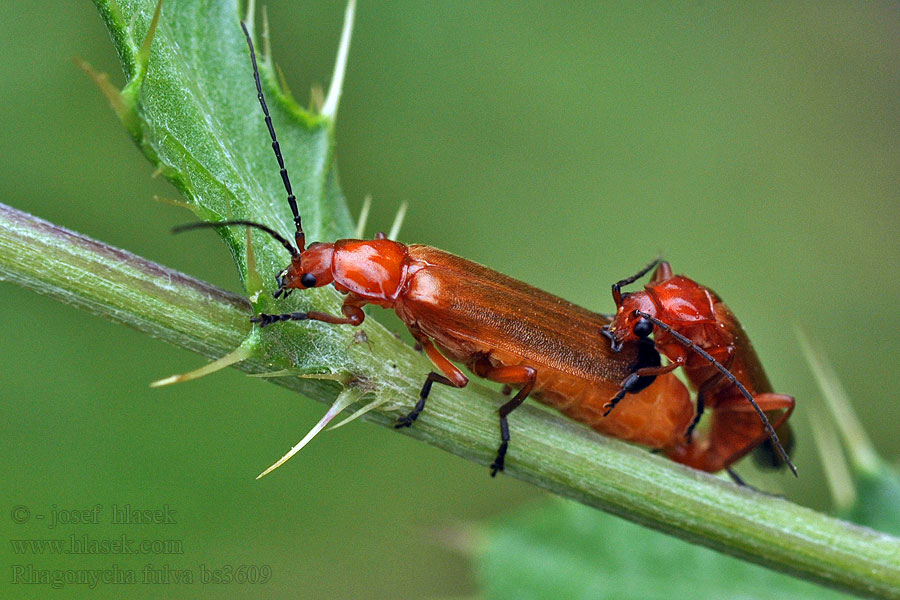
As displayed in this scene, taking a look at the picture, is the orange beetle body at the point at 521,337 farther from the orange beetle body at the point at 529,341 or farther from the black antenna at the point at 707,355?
the black antenna at the point at 707,355

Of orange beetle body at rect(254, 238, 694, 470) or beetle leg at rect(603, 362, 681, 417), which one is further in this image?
orange beetle body at rect(254, 238, 694, 470)

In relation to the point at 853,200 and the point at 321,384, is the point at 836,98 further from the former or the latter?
the point at 321,384

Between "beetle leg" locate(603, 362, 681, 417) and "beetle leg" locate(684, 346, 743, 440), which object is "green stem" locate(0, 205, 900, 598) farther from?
"beetle leg" locate(684, 346, 743, 440)

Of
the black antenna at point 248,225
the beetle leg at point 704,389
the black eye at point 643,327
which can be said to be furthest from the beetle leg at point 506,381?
the black antenna at point 248,225

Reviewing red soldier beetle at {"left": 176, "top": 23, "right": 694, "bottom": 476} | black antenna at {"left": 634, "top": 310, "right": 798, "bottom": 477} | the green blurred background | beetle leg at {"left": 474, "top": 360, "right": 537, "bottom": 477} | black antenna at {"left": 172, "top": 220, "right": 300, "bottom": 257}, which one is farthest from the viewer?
the green blurred background

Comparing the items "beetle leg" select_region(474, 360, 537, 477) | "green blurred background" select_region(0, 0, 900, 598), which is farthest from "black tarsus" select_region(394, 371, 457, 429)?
"green blurred background" select_region(0, 0, 900, 598)

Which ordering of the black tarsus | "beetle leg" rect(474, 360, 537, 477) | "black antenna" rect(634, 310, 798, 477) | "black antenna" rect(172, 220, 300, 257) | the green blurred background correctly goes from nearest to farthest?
"black antenna" rect(172, 220, 300, 257)
the black tarsus
"beetle leg" rect(474, 360, 537, 477)
"black antenna" rect(634, 310, 798, 477)
the green blurred background

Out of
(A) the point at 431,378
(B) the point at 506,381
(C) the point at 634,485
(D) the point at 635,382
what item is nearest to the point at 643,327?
(D) the point at 635,382
